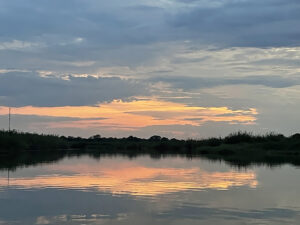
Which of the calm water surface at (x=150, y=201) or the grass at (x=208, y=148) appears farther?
the grass at (x=208, y=148)

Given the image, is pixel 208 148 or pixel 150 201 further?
pixel 208 148

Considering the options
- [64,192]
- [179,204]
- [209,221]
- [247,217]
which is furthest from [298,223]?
[64,192]

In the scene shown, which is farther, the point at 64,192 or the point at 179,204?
the point at 64,192

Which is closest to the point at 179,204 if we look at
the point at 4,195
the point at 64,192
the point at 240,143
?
the point at 64,192

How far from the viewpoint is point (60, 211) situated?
1145cm

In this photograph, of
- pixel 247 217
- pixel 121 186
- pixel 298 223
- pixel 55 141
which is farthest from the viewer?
pixel 55 141

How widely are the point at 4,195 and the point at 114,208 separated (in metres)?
4.54

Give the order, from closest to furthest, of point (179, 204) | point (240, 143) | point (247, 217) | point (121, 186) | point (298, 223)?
point (298, 223)
point (247, 217)
point (179, 204)
point (121, 186)
point (240, 143)

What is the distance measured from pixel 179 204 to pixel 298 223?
360cm

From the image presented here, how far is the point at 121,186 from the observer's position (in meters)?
17.1

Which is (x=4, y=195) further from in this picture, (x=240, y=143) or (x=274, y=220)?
(x=240, y=143)

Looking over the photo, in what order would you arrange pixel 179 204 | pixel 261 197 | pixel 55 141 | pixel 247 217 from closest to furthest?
pixel 247 217
pixel 179 204
pixel 261 197
pixel 55 141

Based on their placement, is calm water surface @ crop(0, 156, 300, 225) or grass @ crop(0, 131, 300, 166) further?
grass @ crop(0, 131, 300, 166)

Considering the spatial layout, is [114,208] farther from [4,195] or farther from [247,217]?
Answer: [4,195]
